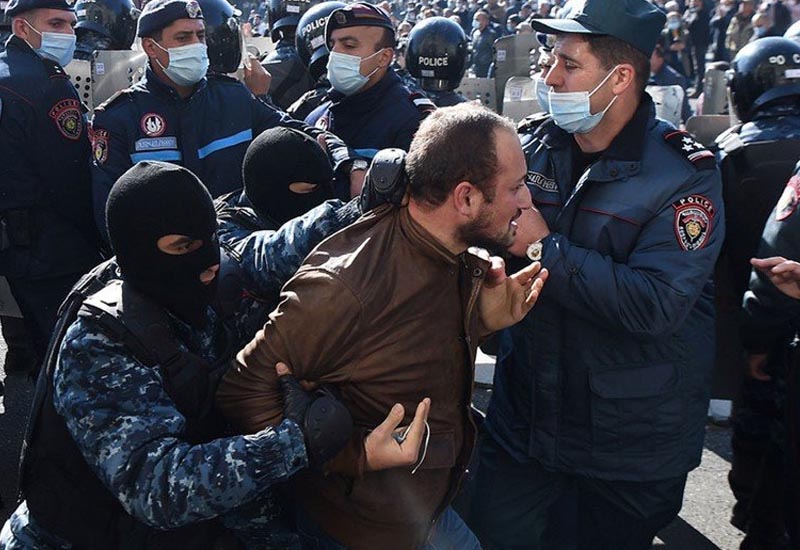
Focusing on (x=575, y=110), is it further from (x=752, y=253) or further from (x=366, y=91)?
(x=366, y=91)

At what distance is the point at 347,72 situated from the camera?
12.9ft

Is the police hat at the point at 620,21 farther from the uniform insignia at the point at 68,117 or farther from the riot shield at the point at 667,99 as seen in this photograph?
the riot shield at the point at 667,99

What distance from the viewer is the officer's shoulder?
7.88 ft

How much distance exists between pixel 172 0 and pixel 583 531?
279 centimetres

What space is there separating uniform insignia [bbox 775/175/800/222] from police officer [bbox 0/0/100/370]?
2.95 m

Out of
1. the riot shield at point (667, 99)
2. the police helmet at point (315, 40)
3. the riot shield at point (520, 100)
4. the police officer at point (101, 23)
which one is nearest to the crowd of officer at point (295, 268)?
the police helmet at point (315, 40)

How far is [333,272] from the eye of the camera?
189 centimetres

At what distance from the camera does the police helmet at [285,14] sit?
6.56m

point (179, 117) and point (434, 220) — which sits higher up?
point (434, 220)

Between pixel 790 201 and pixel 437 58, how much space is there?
11.6 ft

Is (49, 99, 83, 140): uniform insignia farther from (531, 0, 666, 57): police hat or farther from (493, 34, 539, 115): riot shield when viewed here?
(493, 34, 539, 115): riot shield

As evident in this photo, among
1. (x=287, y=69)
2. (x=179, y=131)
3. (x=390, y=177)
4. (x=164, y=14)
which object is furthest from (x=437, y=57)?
(x=390, y=177)

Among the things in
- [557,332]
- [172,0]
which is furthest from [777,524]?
[172,0]

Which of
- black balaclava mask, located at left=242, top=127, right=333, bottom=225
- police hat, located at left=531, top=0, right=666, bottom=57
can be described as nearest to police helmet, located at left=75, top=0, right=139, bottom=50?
black balaclava mask, located at left=242, top=127, right=333, bottom=225
